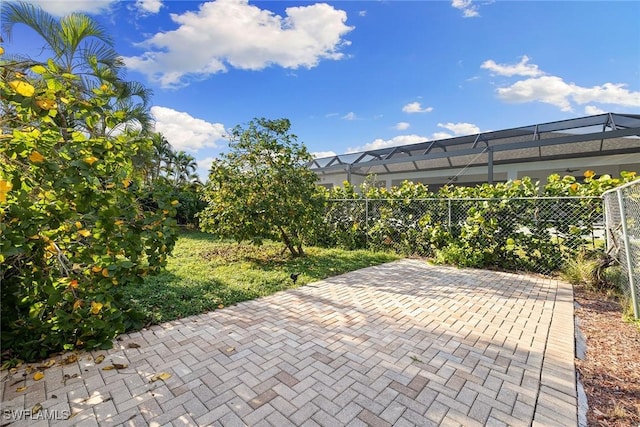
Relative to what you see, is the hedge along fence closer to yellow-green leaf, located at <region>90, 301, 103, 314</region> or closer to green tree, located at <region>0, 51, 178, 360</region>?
green tree, located at <region>0, 51, 178, 360</region>

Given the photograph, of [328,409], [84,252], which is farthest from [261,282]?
[328,409]

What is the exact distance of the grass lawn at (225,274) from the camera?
376 cm

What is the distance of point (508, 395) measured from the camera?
2.05 m

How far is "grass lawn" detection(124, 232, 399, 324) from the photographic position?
3760 mm

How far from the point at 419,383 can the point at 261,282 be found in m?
3.14

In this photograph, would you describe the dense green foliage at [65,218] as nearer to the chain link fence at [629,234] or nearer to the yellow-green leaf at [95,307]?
the yellow-green leaf at [95,307]

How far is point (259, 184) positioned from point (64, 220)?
4.06 metres

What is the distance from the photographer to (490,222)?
594 cm

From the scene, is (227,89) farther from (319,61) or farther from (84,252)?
(84,252)

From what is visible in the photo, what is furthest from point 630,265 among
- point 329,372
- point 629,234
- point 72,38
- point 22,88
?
point 72,38

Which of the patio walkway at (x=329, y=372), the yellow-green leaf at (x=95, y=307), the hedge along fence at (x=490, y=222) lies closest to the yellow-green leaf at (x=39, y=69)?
the yellow-green leaf at (x=95, y=307)

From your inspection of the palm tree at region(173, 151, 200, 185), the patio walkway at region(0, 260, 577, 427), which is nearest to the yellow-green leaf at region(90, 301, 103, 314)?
the patio walkway at region(0, 260, 577, 427)

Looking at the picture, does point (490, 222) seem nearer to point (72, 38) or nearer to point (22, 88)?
point (22, 88)

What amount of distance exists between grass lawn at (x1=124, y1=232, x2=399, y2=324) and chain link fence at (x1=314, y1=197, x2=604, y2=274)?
0.80 m
